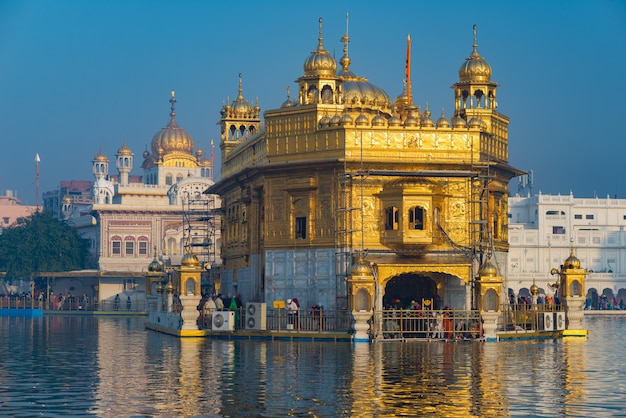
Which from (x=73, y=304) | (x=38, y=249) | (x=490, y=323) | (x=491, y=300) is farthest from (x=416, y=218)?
(x=38, y=249)

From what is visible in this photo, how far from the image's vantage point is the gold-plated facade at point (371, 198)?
1553 inches

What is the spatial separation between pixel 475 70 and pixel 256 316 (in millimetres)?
12954

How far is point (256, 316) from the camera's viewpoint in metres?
38.5

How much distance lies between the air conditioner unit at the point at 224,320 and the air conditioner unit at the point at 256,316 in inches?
19.9

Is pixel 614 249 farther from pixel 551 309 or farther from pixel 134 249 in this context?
pixel 551 309

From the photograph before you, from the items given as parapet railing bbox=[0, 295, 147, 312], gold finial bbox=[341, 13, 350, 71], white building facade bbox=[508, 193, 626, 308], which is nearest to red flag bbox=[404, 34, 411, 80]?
gold finial bbox=[341, 13, 350, 71]

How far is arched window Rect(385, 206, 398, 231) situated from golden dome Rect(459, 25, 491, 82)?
7687 mm

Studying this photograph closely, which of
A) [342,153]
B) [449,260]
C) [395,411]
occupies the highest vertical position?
[342,153]

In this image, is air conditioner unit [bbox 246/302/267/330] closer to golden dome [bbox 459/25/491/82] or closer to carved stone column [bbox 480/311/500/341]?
carved stone column [bbox 480/311/500/341]

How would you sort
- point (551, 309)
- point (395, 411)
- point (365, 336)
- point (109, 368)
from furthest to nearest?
point (551, 309) → point (365, 336) → point (109, 368) → point (395, 411)

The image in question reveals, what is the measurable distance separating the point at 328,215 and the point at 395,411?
2201 cm

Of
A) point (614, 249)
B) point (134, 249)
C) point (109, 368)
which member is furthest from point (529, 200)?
point (109, 368)

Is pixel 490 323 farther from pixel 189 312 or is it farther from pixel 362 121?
pixel 189 312

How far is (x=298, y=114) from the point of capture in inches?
1629
